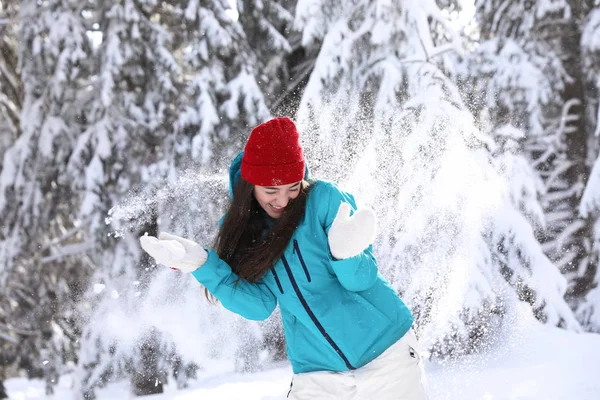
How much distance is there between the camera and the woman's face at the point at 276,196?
2.34 meters

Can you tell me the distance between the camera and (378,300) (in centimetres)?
228

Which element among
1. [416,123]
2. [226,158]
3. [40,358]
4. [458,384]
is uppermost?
[416,123]

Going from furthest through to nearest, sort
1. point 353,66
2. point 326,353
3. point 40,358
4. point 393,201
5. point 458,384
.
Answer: point 40,358, point 353,66, point 393,201, point 458,384, point 326,353

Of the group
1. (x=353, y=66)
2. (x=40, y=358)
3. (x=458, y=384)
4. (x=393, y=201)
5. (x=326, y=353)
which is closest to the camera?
(x=326, y=353)

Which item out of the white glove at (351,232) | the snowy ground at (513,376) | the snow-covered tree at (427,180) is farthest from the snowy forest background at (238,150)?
the white glove at (351,232)

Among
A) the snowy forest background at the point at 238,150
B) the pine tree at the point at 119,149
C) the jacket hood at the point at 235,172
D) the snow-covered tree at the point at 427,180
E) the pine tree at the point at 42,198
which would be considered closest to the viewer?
the jacket hood at the point at 235,172

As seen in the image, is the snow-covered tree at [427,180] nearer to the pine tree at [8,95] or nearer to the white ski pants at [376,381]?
the white ski pants at [376,381]

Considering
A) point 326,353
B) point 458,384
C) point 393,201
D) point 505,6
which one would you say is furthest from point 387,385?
point 505,6

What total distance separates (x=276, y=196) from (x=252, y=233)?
0.72ft

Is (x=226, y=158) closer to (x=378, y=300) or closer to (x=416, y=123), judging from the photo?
(x=416, y=123)

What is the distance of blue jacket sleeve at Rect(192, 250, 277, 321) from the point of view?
2320mm

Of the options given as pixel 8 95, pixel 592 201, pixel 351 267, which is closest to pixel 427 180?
pixel 592 201

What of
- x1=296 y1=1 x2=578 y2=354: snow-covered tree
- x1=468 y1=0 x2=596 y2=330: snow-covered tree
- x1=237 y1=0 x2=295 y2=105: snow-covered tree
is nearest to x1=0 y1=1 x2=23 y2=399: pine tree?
x1=237 y1=0 x2=295 y2=105: snow-covered tree

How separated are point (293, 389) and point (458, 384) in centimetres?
264
